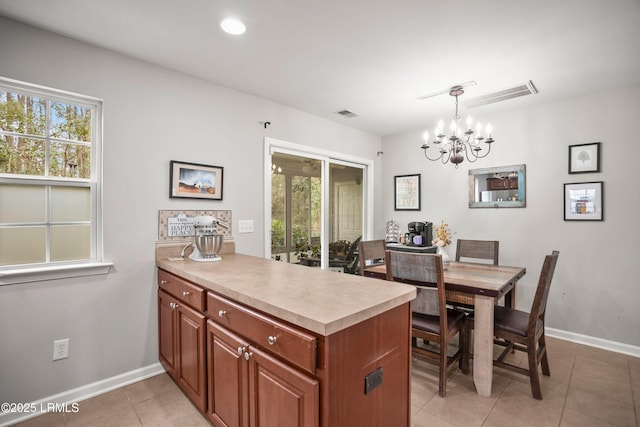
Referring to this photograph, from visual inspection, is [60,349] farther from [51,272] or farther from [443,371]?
[443,371]

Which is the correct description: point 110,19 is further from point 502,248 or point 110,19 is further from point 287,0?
point 502,248

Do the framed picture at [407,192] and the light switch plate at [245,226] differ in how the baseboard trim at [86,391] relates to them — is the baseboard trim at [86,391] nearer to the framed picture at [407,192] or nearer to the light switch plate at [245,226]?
the light switch plate at [245,226]

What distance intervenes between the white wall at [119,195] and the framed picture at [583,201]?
3266mm

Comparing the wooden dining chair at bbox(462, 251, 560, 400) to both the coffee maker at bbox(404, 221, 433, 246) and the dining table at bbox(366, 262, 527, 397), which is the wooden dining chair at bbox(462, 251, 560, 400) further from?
the coffee maker at bbox(404, 221, 433, 246)

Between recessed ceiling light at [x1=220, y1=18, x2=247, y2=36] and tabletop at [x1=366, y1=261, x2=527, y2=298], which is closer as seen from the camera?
recessed ceiling light at [x1=220, y1=18, x2=247, y2=36]

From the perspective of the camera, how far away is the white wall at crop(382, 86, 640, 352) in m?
2.89

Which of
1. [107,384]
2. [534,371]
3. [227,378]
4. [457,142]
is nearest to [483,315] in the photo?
[534,371]

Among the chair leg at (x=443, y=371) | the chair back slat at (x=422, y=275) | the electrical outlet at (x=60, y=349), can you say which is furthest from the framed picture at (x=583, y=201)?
the electrical outlet at (x=60, y=349)

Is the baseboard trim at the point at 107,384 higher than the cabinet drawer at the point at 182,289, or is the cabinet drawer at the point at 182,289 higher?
the cabinet drawer at the point at 182,289

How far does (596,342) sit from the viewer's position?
9.98 ft

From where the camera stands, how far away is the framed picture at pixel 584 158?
9.93 ft

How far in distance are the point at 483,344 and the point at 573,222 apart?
1.90m

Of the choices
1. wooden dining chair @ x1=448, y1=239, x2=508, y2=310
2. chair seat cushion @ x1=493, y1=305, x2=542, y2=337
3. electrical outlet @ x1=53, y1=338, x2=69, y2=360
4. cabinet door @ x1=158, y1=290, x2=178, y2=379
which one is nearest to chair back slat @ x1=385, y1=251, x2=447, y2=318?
chair seat cushion @ x1=493, y1=305, x2=542, y2=337

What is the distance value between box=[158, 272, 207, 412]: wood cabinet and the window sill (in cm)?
42
